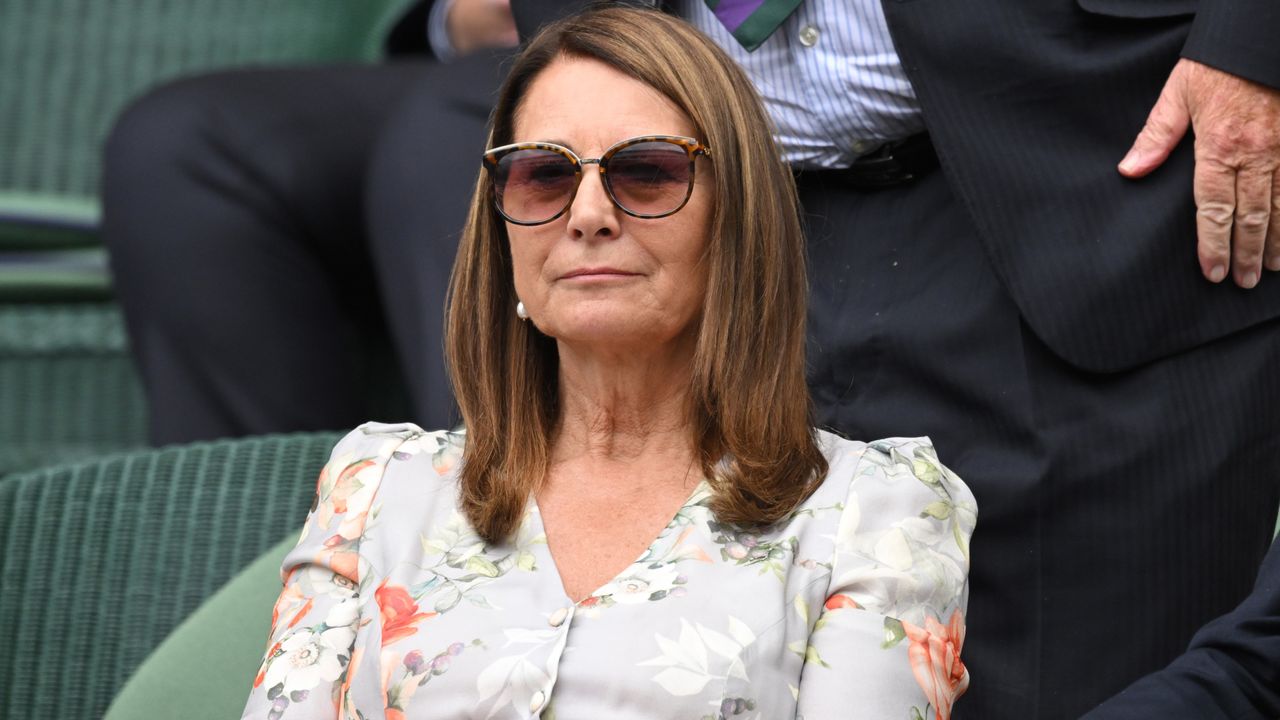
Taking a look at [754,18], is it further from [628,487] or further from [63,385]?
[63,385]

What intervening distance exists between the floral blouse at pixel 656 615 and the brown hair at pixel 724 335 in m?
0.04

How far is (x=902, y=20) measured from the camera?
201cm

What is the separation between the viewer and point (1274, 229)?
1.96 metres

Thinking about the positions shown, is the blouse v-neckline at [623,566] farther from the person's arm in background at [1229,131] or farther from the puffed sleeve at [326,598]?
the person's arm in background at [1229,131]

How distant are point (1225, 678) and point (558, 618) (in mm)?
683

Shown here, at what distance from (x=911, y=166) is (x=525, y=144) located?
0.59 m

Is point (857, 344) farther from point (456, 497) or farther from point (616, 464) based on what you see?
point (456, 497)

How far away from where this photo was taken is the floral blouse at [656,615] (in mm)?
1666

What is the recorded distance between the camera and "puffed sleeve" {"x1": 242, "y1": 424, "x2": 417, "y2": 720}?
5.87ft

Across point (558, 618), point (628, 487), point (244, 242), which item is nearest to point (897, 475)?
point (628, 487)

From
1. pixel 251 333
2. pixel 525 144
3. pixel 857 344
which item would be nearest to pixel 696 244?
pixel 525 144

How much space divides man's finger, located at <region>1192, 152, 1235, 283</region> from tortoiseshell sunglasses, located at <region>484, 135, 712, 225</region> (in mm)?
615

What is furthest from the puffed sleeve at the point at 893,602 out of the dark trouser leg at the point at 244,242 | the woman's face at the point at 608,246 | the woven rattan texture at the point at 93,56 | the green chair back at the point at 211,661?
the woven rattan texture at the point at 93,56

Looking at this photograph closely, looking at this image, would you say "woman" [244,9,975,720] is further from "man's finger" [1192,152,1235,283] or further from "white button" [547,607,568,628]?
"man's finger" [1192,152,1235,283]
